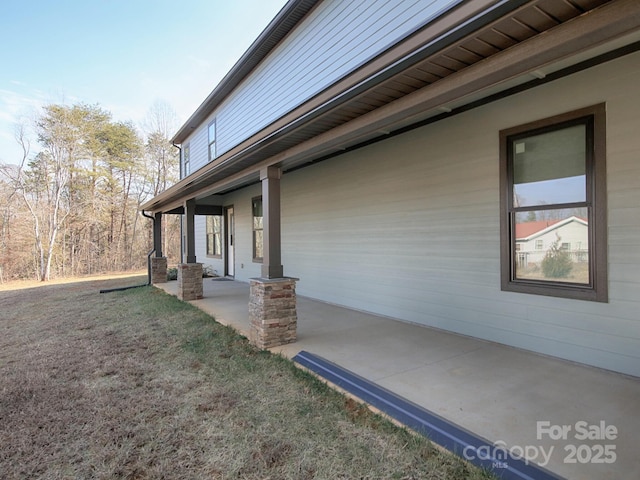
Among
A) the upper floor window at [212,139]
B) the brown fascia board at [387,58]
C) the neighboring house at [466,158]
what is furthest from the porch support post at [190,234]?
the brown fascia board at [387,58]

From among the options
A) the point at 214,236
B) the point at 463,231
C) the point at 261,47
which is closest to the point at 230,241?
the point at 214,236

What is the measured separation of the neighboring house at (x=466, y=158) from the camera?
2.10m

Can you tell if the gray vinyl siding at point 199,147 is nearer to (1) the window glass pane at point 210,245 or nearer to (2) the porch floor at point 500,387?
(1) the window glass pane at point 210,245

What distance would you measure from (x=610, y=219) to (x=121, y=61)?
56.0 feet

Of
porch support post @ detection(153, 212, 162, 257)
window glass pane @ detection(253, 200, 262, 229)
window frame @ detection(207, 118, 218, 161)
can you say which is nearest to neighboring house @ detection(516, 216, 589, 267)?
window glass pane @ detection(253, 200, 262, 229)

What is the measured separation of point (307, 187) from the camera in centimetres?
780

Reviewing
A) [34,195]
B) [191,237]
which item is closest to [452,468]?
[191,237]

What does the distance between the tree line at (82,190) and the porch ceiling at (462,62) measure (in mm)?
16918

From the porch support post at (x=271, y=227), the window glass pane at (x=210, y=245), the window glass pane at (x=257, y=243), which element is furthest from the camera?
the window glass pane at (x=210, y=245)

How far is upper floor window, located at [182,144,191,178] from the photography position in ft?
44.5

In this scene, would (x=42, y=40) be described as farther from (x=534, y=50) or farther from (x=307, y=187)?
(x=534, y=50)

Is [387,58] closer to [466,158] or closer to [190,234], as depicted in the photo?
[466,158]

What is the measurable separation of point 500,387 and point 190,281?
22.1 feet

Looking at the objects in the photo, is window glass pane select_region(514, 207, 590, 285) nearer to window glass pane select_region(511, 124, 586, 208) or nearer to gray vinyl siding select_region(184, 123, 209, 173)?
window glass pane select_region(511, 124, 586, 208)
